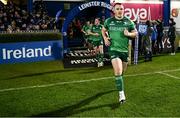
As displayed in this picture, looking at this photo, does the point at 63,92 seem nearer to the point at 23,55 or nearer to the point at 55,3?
the point at 23,55

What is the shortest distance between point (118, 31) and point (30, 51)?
8557 mm

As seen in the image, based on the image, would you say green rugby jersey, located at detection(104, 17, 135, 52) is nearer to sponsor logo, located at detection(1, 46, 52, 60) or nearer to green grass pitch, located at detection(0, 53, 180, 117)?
green grass pitch, located at detection(0, 53, 180, 117)

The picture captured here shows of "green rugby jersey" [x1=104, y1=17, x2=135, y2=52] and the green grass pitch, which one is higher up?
"green rugby jersey" [x1=104, y1=17, x2=135, y2=52]

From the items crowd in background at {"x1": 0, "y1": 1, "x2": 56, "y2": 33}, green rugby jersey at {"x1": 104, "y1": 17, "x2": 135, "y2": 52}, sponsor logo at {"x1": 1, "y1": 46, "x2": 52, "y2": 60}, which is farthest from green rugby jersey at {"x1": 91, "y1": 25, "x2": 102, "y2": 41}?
green rugby jersey at {"x1": 104, "y1": 17, "x2": 135, "y2": 52}

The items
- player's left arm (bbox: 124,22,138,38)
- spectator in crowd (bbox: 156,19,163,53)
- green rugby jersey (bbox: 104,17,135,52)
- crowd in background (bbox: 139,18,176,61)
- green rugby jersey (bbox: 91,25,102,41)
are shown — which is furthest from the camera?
spectator in crowd (bbox: 156,19,163,53)

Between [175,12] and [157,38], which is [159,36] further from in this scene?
[175,12]

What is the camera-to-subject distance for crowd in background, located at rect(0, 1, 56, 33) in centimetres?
2021

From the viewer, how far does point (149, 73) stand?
592 inches

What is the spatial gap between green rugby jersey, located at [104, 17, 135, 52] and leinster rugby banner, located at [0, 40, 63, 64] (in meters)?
8.24

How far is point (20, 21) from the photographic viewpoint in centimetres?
2077

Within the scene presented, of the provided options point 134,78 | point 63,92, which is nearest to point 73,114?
point 63,92

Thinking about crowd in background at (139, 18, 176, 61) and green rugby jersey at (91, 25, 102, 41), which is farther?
crowd in background at (139, 18, 176, 61)

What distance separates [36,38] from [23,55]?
1.09 meters

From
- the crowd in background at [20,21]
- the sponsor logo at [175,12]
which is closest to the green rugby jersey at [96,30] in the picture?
the crowd in background at [20,21]
